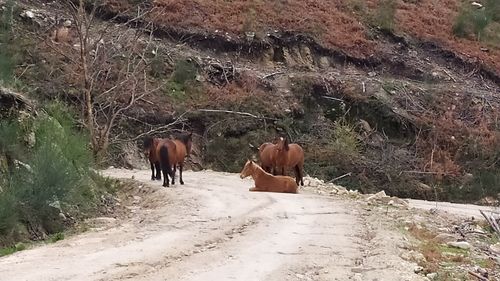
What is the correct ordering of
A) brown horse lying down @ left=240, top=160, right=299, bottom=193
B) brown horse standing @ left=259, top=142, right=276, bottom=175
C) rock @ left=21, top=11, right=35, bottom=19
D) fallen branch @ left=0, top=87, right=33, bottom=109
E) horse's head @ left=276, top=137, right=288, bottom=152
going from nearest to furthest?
fallen branch @ left=0, top=87, right=33, bottom=109 → brown horse lying down @ left=240, top=160, right=299, bottom=193 → horse's head @ left=276, top=137, right=288, bottom=152 → brown horse standing @ left=259, top=142, right=276, bottom=175 → rock @ left=21, top=11, right=35, bottom=19

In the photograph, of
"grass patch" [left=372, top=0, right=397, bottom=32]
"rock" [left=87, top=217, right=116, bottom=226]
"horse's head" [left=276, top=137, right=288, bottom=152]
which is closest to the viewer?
"rock" [left=87, top=217, right=116, bottom=226]

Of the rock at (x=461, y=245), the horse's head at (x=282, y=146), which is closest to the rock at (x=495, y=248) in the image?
the rock at (x=461, y=245)

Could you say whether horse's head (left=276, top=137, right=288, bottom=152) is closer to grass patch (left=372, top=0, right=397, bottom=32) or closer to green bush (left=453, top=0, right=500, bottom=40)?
grass patch (left=372, top=0, right=397, bottom=32)

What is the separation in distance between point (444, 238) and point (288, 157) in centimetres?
921

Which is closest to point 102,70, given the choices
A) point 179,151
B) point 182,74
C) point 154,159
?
point 154,159

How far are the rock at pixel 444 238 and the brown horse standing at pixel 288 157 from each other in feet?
28.7

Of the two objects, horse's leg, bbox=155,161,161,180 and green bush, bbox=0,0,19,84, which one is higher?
green bush, bbox=0,0,19,84

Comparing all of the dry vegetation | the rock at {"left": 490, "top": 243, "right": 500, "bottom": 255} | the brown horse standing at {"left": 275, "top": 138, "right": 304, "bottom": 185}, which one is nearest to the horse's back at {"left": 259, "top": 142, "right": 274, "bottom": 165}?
the brown horse standing at {"left": 275, "top": 138, "right": 304, "bottom": 185}

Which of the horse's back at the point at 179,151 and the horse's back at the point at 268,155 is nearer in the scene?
the horse's back at the point at 179,151

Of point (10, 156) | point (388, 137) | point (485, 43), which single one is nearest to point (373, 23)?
point (485, 43)

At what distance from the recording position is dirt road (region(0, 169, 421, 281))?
346 inches

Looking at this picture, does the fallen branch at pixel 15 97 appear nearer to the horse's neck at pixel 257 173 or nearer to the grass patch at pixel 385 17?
the horse's neck at pixel 257 173

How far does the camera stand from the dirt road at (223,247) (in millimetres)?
8781

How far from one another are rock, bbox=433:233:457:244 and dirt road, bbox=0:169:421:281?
30.8 inches
